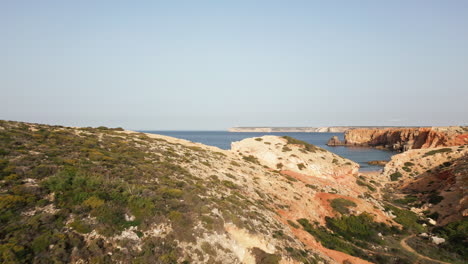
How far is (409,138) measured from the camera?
432 ft

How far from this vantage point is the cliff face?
9125 cm

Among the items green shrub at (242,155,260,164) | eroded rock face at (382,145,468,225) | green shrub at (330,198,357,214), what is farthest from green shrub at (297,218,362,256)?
green shrub at (242,155,260,164)

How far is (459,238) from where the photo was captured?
30375mm

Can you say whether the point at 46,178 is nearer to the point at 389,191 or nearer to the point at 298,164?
the point at 298,164

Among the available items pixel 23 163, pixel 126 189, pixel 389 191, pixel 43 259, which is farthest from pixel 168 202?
pixel 389 191

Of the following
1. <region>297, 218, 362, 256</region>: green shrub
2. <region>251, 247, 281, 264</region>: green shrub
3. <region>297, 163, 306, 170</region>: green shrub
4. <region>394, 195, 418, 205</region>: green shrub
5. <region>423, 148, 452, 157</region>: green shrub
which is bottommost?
<region>394, 195, 418, 205</region>: green shrub

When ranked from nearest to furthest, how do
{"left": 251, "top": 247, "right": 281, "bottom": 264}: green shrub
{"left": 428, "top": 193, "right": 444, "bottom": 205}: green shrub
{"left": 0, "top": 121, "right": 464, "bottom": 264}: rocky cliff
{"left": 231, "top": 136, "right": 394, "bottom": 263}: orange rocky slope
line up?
{"left": 0, "top": 121, "right": 464, "bottom": 264}: rocky cliff
{"left": 251, "top": 247, "right": 281, "bottom": 264}: green shrub
{"left": 231, "top": 136, "right": 394, "bottom": 263}: orange rocky slope
{"left": 428, "top": 193, "right": 444, "bottom": 205}: green shrub

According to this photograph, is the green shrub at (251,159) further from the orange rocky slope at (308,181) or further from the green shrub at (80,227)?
the green shrub at (80,227)

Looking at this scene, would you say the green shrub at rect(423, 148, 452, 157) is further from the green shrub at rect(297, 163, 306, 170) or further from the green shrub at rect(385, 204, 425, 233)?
the green shrub at rect(297, 163, 306, 170)

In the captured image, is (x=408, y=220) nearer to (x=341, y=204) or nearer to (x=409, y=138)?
(x=341, y=204)

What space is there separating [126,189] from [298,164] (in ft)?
138

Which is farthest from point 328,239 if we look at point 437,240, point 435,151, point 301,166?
point 435,151

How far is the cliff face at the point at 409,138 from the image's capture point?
91.2 meters

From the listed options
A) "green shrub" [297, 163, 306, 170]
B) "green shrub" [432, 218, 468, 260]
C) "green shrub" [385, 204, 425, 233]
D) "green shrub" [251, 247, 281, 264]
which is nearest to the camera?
"green shrub" [251, 247, 281, 264]
